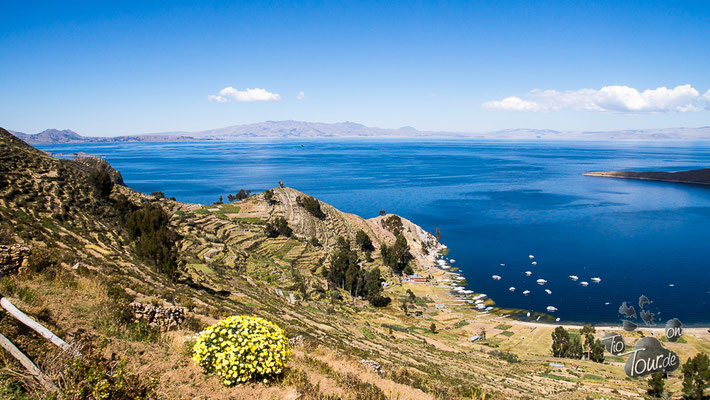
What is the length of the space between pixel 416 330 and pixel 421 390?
28.5 metres

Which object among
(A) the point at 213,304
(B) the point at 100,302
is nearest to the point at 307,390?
(B) the point at 100,302

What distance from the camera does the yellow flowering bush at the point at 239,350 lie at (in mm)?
8602

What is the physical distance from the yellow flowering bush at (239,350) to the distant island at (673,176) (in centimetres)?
22885

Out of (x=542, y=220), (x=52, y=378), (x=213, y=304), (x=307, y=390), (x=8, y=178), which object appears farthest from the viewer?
(x=542, y=220)

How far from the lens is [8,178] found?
3238 cm

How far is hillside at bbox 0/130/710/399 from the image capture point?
9.77m

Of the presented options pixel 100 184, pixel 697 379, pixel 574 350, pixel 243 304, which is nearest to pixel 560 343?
pixel 574 350

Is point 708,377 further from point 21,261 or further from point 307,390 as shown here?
point 21,261

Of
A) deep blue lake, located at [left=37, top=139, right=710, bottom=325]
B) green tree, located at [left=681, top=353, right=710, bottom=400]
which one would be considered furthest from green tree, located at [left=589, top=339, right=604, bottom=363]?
deep blue lake, located at [left=37, top=139, right=710, bottom=325]

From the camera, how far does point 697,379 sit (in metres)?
25.7

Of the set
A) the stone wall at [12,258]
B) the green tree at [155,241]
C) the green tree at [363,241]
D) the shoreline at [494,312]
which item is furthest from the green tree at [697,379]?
the green tree at [363,241]

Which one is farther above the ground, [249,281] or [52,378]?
[52,378]

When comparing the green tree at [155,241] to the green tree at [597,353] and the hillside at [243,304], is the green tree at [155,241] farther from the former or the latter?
the green tree at [597,353]

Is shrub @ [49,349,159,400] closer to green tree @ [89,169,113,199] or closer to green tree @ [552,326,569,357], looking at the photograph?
green tree @ [89,169,113,199]
